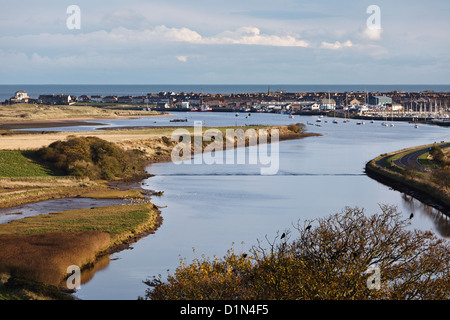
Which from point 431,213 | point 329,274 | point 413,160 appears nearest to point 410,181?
point 431,213

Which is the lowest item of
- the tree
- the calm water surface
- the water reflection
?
the water reflection

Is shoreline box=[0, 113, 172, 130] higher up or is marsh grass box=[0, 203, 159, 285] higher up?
shoreline box=[0, 113, 172, 130]

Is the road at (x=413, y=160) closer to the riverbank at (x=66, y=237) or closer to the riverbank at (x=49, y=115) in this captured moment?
the riverbank at (x=66, y=237)

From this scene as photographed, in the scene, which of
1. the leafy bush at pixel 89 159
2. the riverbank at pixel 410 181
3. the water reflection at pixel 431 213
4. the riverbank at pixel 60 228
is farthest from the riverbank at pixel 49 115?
the water reflection at pixel 431 213

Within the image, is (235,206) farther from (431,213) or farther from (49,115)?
(49,115)

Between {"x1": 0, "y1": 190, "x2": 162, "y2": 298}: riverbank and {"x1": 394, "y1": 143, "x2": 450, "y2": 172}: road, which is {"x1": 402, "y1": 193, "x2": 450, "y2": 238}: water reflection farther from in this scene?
{"x1": 0, "y1": 190, "x2": 162, "y2": 298}: riverbank

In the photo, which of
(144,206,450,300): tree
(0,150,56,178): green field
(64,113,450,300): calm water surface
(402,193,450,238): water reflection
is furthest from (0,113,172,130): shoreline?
(144,206,450,300): tree
